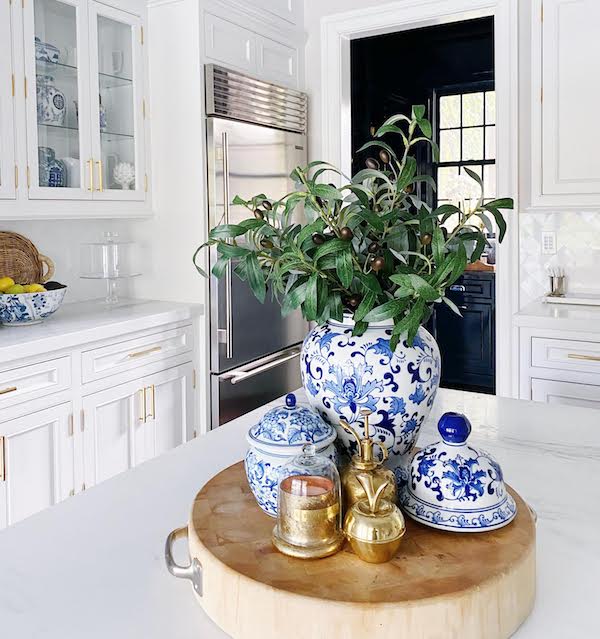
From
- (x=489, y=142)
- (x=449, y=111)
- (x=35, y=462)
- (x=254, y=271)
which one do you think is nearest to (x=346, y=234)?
(x=254, y=271)

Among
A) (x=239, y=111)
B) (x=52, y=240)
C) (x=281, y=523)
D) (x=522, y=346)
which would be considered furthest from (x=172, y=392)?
(x=281, y=523)

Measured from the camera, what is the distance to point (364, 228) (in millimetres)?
926

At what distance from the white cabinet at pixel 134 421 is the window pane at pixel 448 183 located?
330 centimetres

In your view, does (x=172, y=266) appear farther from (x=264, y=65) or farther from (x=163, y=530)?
(x=163, y=530)

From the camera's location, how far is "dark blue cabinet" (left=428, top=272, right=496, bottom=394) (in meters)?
5.35

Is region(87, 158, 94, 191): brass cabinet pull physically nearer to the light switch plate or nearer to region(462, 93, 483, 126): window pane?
the light switch plate

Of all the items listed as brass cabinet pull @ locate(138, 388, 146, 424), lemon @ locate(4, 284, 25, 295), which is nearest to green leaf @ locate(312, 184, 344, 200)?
lemon @ locate(4, 284, 25, 295)

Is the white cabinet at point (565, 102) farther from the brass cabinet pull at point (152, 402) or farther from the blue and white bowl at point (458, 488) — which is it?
the blue and white bowl at point (458, 488)

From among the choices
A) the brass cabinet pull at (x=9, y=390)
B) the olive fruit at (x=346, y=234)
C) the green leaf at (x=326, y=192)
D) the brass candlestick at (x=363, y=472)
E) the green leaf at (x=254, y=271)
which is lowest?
the brass cabinet pull at (x=9, y=390)

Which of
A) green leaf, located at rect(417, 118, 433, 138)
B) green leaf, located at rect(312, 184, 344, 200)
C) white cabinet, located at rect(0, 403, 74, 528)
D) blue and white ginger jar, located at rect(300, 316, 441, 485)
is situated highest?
green leaf, located at rect(417, 118, 433, 138)

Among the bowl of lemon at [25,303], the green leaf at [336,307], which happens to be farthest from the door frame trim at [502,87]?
the green leaf at [336,307]

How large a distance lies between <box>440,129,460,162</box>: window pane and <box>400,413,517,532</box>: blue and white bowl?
5.04 m

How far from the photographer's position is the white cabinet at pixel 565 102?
299cm

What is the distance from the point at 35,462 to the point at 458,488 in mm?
1908
